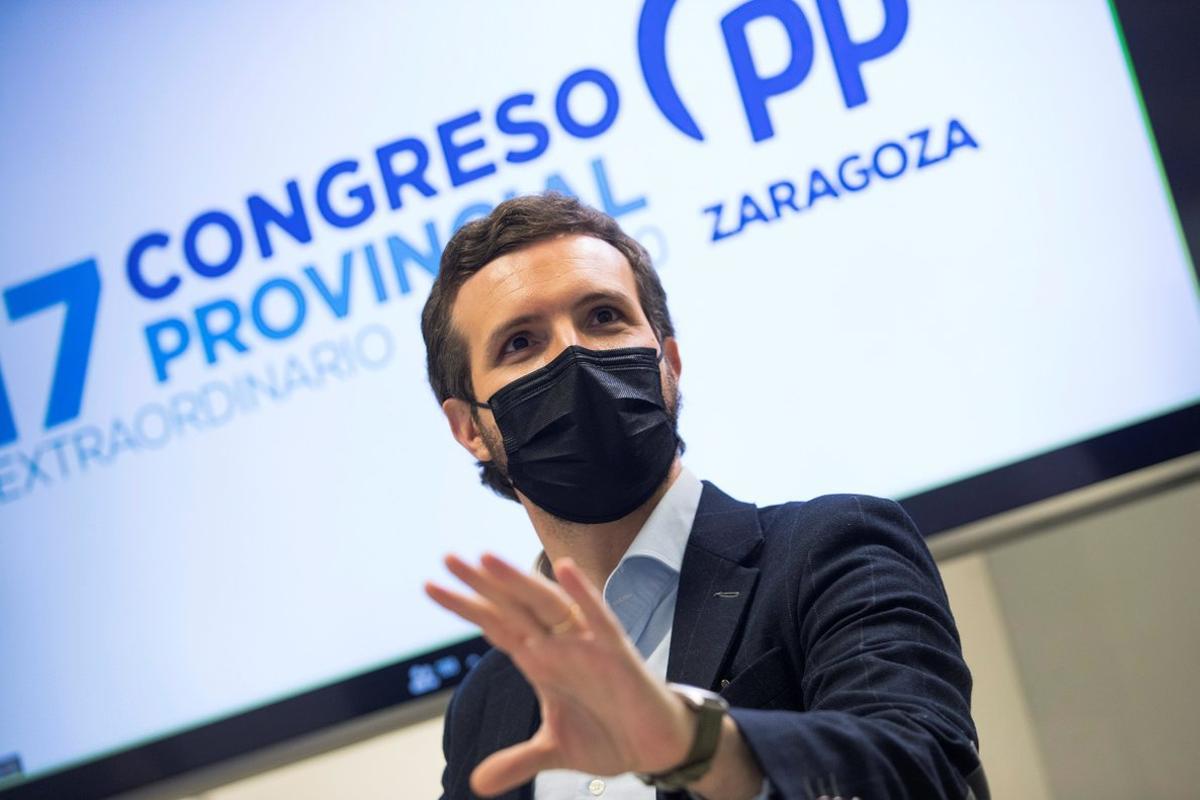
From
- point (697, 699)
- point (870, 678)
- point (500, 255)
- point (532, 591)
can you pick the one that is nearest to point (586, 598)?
point (532, 591)

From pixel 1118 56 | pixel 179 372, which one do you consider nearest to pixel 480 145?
pixel 179 372

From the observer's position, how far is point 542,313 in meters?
1.85

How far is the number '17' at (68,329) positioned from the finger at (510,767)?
188 cm

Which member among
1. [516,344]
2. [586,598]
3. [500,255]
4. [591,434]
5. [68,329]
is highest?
[68,329]

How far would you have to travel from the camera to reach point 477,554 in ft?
8.04

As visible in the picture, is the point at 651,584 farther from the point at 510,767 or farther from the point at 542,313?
the point at 510,767

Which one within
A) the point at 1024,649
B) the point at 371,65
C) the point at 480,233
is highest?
the point at 371,65

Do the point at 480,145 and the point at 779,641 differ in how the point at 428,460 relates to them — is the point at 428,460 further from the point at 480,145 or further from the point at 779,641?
the point at 779,641

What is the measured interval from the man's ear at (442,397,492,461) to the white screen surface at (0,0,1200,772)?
1.52ft

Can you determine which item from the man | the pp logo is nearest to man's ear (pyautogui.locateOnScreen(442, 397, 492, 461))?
the man

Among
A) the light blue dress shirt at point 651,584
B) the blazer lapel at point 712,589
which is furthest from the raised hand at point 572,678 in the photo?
the light blue dress shirt at point 651,584

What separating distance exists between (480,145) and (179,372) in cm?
75

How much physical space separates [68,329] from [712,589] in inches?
64.4

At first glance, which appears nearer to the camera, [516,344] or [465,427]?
[516,344]
